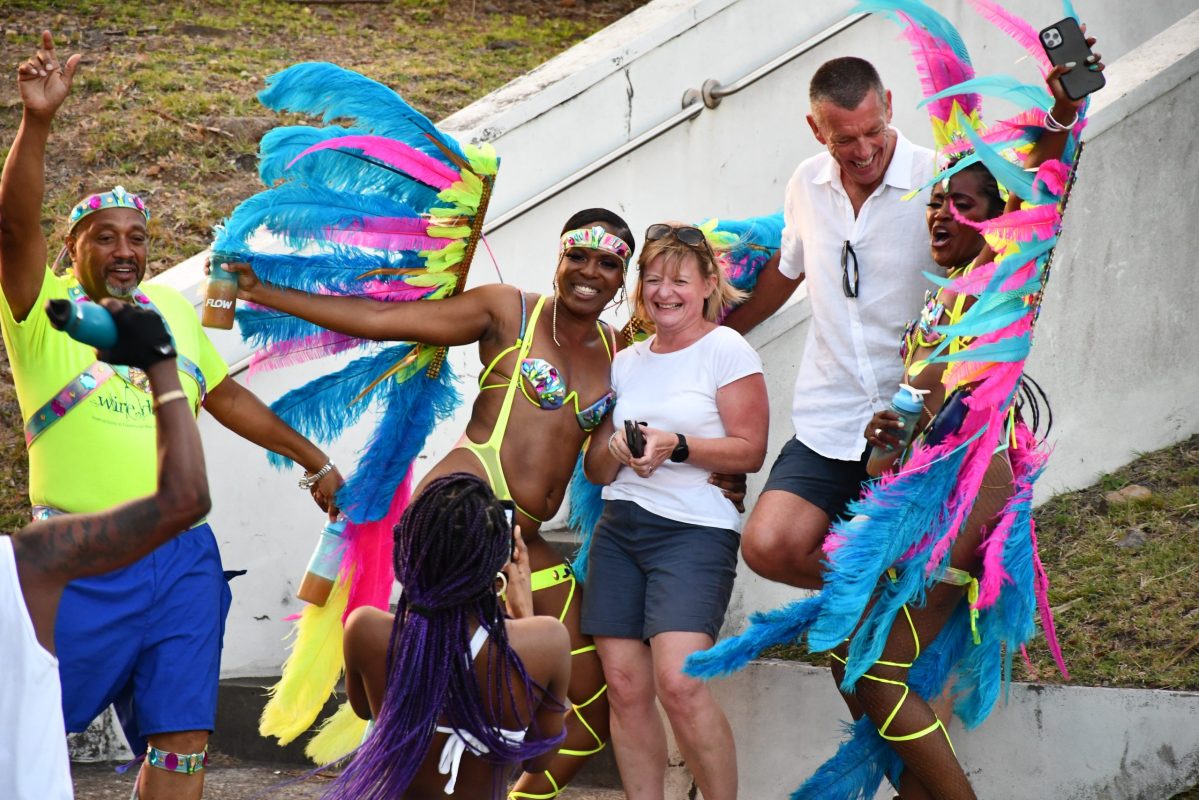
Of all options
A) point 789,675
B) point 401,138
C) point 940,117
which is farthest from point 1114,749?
point 401,138

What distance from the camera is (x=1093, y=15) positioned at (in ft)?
24.9

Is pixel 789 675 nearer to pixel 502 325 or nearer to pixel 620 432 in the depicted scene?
pixel 620 432

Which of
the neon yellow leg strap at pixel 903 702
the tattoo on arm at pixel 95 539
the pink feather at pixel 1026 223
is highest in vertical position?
the pink feather at pixel 1026 223

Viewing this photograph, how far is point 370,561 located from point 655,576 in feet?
3.50

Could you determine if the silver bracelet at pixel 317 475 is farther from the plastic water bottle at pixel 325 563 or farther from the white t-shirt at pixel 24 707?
the white t-shirt at pixel 24 707

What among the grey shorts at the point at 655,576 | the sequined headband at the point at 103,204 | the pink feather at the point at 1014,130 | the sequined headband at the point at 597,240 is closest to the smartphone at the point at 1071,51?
the pink feather at the point at 1014,130

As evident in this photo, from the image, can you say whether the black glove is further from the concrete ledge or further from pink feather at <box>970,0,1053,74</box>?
the concrete ledge

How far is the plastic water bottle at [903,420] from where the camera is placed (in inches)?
163

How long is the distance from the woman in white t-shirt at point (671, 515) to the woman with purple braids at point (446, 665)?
3.72ft

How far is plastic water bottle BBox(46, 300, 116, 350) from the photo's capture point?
253cm

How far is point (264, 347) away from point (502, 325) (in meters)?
0.86

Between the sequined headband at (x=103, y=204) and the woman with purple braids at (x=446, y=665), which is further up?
the sequined headband at (x=103, y=204)

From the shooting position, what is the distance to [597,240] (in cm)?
475

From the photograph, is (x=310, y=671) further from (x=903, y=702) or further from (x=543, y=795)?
(x=903, y=702)
